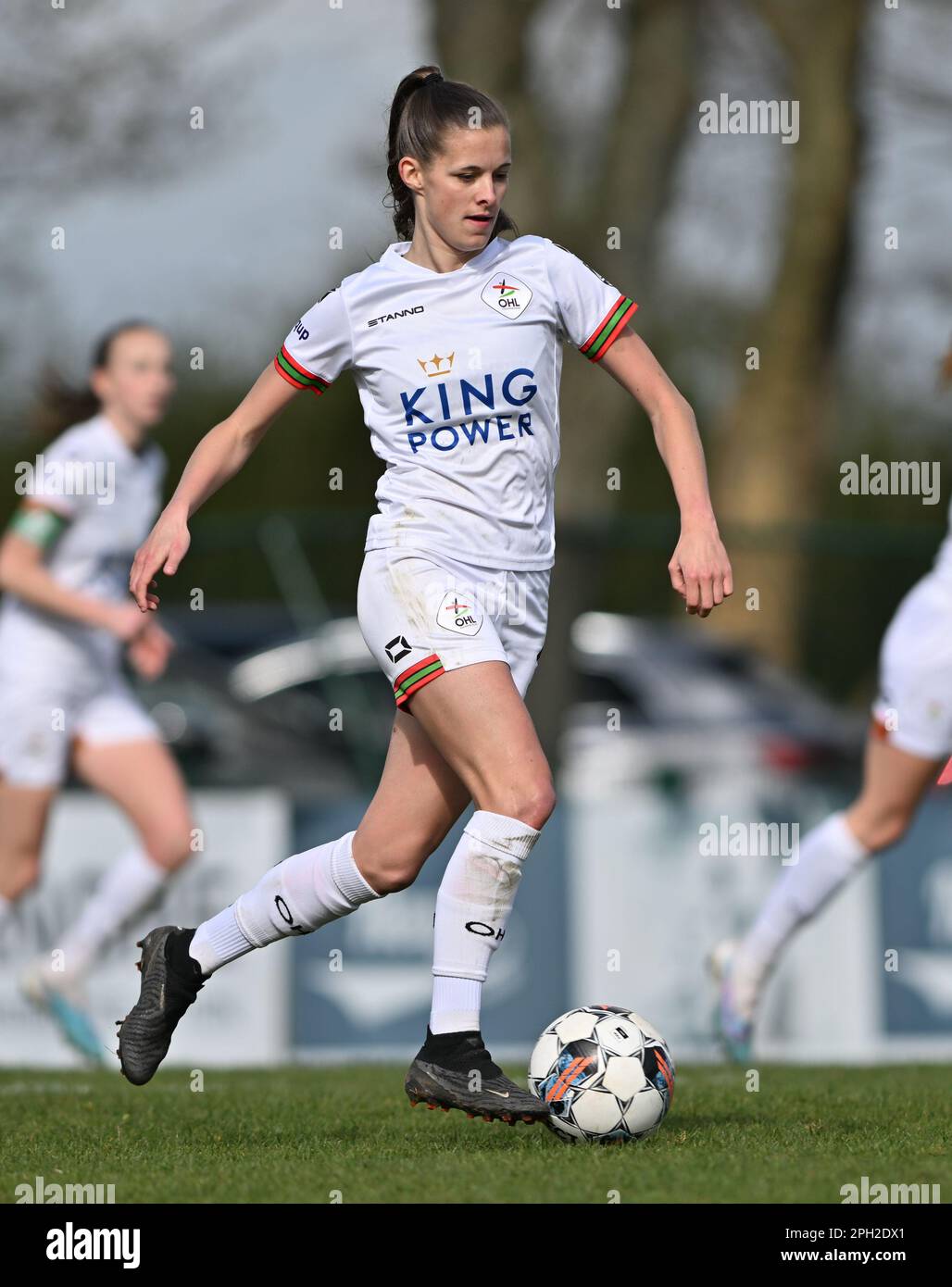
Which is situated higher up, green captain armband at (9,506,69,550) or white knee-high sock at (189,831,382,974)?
green captain armband at (9,506,69,550)

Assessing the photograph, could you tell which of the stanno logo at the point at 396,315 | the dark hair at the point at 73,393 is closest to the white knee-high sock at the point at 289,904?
the stanno logo at the point at 396,315

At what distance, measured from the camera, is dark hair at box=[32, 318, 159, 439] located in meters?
9.34

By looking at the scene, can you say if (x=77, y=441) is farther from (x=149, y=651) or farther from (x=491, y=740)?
(x=491, y=740)

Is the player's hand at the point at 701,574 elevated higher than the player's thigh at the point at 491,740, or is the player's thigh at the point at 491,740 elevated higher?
the player's hand at the point at 701,574

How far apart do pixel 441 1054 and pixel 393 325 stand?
180 centimetres

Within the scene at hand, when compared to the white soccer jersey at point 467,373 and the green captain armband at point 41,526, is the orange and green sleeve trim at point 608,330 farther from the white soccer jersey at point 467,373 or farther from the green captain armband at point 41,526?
the green captain armband at point 41,526

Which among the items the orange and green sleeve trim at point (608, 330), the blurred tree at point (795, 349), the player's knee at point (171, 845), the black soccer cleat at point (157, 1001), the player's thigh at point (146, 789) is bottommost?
→ the black soccer cleat at point (157, 1001)

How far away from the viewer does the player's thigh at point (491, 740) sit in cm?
492

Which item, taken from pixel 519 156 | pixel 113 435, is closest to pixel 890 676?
pixel 113 435

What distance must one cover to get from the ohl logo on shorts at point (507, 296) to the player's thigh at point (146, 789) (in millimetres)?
4326

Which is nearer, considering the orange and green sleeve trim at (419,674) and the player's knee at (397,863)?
the orange and green sleeve trim at (419,674)

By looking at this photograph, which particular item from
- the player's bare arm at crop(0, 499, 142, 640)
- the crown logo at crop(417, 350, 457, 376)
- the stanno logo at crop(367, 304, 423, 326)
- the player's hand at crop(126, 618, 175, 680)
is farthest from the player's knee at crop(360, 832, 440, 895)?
the player's bare arm at crop(0, 499, 142, 640)

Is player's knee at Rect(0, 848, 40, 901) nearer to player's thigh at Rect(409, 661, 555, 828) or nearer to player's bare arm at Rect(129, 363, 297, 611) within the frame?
player's bare arm at Rect(129, 363, 297, 611)

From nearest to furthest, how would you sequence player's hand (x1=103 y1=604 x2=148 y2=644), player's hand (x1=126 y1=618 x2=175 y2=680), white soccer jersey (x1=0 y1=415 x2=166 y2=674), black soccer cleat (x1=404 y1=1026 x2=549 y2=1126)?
black soccer cleat (x1=404 y1=1026 x2=549 y2=1126) → player's hand (x1=103 y1=604 x2=148 y2=644) → player's hand (x1=126 y1=618 x2=175 y2=680) → white soccer jersey (x1=0 y1=415 x2=166 y2=674)
